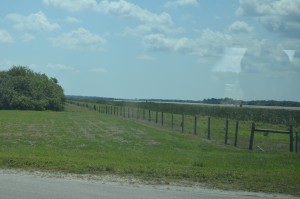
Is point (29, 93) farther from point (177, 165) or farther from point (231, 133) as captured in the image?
point (177, 165)

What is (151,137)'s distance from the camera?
26.4 m

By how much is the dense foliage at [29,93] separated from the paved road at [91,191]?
7758 cm

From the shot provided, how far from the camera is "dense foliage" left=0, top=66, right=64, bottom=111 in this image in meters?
85.9

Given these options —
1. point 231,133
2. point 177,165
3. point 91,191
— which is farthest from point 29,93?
point 91,191

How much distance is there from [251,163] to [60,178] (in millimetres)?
6995

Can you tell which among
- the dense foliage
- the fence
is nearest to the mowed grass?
the fence

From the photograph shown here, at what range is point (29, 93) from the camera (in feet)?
293

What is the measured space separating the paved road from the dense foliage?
7758 centimetres

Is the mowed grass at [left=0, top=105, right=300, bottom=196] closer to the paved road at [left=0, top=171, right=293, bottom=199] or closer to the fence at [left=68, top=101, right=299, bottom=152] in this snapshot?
the paved road at [left=0, top=171, right=293, bottom=199]

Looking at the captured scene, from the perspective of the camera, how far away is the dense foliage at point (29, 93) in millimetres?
85938

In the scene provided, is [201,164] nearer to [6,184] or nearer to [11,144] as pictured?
[6,184]

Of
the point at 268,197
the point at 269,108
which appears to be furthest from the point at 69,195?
the point at 269,108

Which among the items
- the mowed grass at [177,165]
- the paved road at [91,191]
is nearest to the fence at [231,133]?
the mowed grass at [177,165]

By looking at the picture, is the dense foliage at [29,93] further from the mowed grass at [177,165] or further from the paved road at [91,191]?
the paved road at [91,191]
